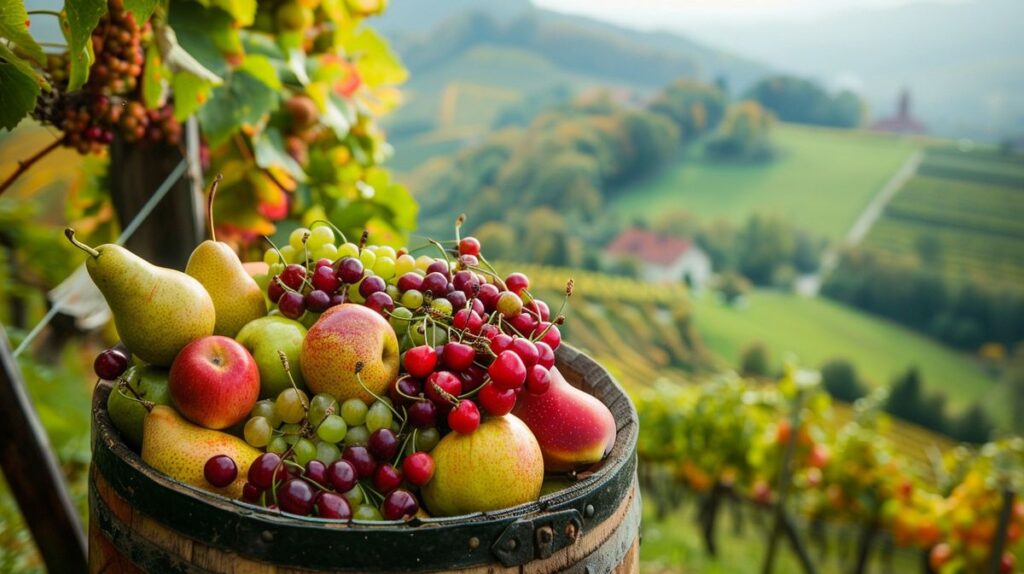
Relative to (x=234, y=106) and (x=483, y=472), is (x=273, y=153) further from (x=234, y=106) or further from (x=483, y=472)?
(x=483, y=472)

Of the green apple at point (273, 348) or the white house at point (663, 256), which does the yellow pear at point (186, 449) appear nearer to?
the green apple at point (273, 348)

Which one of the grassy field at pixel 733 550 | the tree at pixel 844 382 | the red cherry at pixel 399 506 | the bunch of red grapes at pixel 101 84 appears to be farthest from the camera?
the tree at pixel 844 382

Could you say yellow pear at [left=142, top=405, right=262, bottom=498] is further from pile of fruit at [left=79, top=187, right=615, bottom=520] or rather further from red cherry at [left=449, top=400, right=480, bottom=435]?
red cherry at [left=449, top=400, right=480, bottom=435]

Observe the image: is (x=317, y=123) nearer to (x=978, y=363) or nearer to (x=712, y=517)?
(x=712, y=517)

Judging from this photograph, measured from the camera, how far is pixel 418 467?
1226 millimetres

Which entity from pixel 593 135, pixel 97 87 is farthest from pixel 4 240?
pixel 593 135

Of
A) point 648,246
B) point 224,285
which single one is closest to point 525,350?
point 224,285

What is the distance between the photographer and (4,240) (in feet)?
16.4

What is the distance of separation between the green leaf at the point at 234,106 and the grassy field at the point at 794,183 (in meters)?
9.01

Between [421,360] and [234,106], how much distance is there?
1.36 m

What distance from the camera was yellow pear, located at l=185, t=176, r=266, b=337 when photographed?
1491 mm

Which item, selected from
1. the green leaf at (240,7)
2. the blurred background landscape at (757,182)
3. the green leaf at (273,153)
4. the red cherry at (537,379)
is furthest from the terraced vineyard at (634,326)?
the red cherry at (537,379)

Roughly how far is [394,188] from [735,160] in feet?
32.5

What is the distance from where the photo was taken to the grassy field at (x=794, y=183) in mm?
11273
